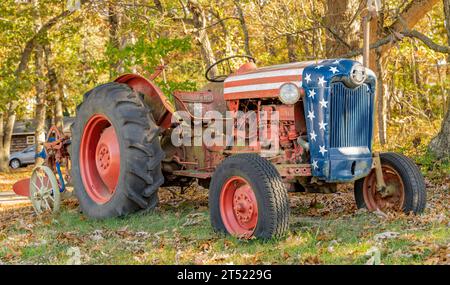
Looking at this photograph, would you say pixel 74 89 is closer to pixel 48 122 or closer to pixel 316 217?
pixel 48 122

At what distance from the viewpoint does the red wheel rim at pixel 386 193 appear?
696 cm

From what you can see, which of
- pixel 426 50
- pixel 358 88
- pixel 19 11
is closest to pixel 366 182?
pixel 358 88

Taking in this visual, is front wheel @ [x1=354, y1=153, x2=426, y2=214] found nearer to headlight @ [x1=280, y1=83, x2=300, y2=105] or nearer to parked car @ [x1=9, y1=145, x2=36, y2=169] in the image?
headlight @ [x1=280, y1=83, x2=300, y2=105]

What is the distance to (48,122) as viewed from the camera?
43906 mm

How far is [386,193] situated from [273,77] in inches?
67.8

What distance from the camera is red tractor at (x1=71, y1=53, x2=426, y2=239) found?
621cm

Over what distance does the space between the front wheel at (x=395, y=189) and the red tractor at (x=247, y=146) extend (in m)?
0.01

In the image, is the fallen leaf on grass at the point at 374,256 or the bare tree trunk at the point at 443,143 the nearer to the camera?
the fallen leaf on grass at the point at 374,256

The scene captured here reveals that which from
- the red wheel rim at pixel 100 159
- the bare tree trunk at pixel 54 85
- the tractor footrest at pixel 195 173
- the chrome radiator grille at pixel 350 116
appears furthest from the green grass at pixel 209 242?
the bare tree trunk at pixel 54 85

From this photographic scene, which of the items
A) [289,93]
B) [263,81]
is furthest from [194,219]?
[289,93]

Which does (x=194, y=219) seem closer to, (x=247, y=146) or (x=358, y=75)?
(x=247, y=146)

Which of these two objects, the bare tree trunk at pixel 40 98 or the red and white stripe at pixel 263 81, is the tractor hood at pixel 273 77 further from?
the bare tree trunk at pixel 40 98

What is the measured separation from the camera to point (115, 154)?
768 centimetres
